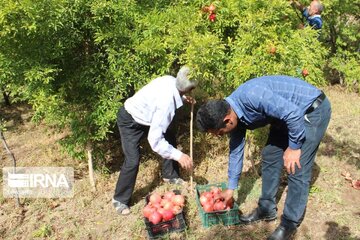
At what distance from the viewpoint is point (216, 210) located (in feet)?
12.8

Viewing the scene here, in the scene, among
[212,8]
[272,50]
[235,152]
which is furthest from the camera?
[212,8]

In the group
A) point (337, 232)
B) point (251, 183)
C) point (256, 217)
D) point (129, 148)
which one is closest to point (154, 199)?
point (129, 148)

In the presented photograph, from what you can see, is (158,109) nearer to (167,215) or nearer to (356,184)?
(167,215)

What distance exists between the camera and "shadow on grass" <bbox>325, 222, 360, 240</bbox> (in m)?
3.88

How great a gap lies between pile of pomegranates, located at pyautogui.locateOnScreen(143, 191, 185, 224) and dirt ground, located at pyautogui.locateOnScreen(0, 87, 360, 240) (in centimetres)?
23

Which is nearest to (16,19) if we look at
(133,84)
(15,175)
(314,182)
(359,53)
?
(133,84)

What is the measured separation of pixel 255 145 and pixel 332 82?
515cm

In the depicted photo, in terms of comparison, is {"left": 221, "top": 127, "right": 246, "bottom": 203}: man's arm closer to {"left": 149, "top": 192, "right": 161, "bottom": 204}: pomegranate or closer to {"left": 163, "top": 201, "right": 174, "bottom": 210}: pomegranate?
{"left": 163, "top": 201, "right": 174, "bottom": 210}: pomegranate

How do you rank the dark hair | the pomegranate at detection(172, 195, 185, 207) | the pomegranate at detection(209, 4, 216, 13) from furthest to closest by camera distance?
the pomegranate at detection(209, 4, 216, 13)
the pomegranate at detection(172, 195, 185, 207)
the dark hair

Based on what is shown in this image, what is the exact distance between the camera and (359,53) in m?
8.79

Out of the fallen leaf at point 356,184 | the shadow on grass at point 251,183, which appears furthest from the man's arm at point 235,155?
the fallen leaf at point 356,184

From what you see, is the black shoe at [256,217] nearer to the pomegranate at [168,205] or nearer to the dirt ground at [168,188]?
the dirt ground at [168,188]

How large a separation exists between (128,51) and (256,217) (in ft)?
7.92

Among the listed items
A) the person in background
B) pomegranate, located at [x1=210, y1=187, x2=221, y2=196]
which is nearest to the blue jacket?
pomegranate, located at [x1=210, y1=187, x2=221, y2=196]
